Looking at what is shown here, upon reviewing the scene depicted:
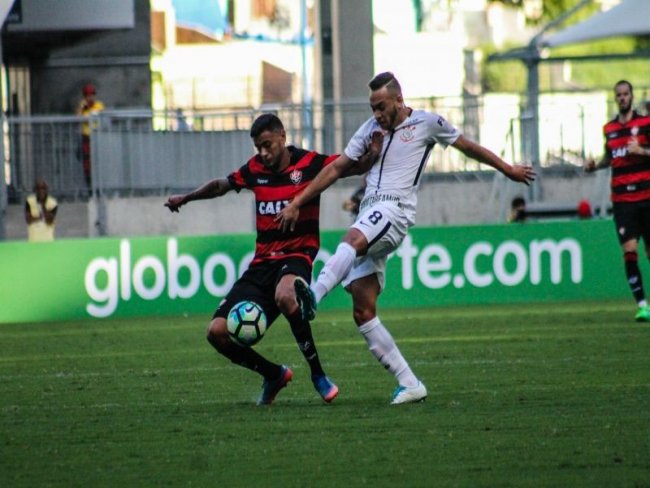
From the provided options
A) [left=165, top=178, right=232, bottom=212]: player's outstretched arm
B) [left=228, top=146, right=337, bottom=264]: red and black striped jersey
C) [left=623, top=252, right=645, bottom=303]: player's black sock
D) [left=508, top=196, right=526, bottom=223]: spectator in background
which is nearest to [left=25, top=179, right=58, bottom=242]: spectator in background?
[left=508, top=196, right=526, bottom=223]: spectator in background

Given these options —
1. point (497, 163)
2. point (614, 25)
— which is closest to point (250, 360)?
point (497, 163)

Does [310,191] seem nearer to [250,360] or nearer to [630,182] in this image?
[250,360]

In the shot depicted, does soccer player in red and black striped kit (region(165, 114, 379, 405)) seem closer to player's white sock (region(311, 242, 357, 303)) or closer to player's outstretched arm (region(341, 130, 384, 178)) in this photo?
player's outstretched arm (region(341, 130, 384, 178))

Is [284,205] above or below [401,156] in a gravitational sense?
below

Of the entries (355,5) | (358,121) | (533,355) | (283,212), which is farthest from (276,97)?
(283,212)

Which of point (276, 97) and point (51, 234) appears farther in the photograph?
point (276, 97)

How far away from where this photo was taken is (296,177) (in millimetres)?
10312

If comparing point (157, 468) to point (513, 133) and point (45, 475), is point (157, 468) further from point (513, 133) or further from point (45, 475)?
point (513, 133)

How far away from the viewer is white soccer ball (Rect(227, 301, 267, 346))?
1009 centimetres

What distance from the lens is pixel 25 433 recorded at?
927cm

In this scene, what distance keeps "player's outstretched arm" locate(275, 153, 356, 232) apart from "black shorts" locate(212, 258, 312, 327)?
0.27 meters

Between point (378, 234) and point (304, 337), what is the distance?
29.5 inches

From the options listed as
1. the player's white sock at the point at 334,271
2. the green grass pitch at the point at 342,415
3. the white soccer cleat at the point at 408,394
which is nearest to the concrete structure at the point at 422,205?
the green grass pitch at the point at 342,415

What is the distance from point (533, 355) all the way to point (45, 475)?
6333 millimetres
